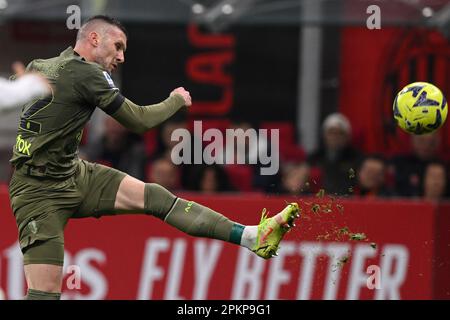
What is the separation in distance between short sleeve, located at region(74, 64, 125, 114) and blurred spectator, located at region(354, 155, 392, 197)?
458 centimetres

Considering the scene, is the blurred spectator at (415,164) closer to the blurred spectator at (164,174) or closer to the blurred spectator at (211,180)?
the blurred spectator at (211,180)

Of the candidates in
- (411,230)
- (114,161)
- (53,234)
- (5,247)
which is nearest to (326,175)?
(411,230)

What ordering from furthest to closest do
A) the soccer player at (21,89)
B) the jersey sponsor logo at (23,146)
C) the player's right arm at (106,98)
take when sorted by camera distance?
the jersey sponsor logo at (23,146), the player's right arm at (106,98), the soccer player at (21,89)

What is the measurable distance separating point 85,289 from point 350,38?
4714mm

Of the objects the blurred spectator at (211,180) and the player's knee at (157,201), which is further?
the blurred spectator at (211,180)

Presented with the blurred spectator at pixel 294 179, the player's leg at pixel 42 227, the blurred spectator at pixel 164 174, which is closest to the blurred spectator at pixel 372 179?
the blurred spectator at pixel 294 179

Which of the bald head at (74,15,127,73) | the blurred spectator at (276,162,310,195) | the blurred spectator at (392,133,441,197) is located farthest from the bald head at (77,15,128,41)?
the blurred spectator at (392,133,441,197)

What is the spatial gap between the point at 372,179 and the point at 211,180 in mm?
1659

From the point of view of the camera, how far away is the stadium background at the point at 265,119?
41.5 feet

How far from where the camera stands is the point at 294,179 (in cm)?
1339

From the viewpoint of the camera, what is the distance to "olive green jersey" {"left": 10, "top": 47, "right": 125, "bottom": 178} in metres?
9.40

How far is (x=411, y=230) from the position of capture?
499 inches

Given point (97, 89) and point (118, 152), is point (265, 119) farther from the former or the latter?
point (97, 89)

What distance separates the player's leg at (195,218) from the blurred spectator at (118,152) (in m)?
4.17
